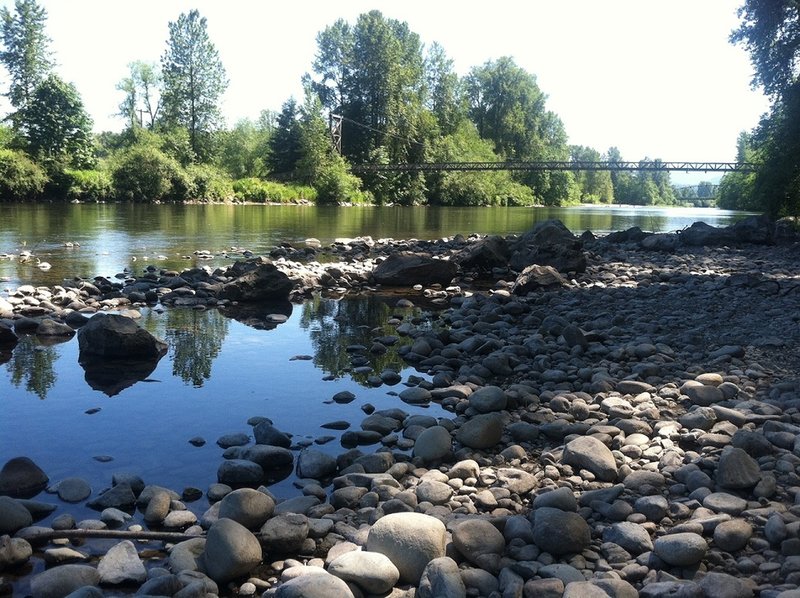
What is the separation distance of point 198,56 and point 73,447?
245 feet

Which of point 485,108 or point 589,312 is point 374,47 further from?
point 589,312

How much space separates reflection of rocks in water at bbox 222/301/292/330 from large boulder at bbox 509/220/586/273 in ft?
22.5

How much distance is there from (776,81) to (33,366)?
2632cm

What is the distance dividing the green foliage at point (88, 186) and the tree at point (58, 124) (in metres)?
4.28

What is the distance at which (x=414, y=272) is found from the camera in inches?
587

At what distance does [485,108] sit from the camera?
105125 millimetres

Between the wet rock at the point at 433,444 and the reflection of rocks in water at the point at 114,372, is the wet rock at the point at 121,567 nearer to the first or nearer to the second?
the wet rock at the point at 433,444

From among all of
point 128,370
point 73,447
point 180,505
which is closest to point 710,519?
point 180,505

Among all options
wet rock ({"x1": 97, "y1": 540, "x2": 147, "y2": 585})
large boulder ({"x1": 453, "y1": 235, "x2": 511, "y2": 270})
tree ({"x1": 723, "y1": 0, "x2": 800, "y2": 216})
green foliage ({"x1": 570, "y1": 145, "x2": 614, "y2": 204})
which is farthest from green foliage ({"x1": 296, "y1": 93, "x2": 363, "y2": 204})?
green foliage ({"x1": 570, "y1": 145, "x2": 614, "y2": 204})

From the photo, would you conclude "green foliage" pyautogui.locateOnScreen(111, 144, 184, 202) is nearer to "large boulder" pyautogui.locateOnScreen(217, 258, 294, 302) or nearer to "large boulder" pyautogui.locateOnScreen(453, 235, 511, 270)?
"large boulder" pyautogui.locateOnScreen(453, 235, 511, 270)

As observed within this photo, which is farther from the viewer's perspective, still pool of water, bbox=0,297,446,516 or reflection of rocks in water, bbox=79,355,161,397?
reflection of rocks in water, bbox=79,355,161,397

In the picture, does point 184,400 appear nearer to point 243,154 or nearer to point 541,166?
point 243,154

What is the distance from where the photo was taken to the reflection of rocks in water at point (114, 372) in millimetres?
7367

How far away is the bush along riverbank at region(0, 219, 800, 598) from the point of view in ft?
11.7
